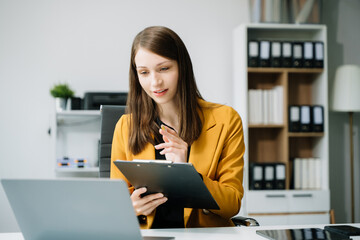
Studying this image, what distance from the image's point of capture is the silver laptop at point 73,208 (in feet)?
2.35

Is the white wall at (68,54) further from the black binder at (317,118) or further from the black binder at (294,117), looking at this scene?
the black binder at (317,118)

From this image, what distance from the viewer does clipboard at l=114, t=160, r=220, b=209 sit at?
0.90 m

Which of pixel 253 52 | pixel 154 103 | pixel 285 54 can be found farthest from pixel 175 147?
pixel 285 54

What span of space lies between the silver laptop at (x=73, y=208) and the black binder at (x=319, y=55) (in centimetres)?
262

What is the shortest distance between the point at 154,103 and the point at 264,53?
172cm

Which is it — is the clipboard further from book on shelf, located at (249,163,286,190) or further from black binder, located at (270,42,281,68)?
black binder, located at (270,42,281,68)

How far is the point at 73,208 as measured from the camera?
0.75 metres

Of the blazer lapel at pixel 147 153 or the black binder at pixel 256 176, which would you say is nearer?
the blazer lapel at pixel 147 153

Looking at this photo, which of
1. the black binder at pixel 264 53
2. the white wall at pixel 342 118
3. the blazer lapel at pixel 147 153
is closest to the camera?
the blazer lapel at pixel 147 153

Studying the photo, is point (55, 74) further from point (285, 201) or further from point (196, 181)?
point (196, 181)

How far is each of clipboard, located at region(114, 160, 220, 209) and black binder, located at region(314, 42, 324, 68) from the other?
2.30 m

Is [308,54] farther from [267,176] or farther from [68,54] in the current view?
[68,54]

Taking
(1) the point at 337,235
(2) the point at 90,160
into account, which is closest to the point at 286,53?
(2) the point at 90,160

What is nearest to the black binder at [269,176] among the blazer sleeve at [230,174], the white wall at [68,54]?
the white wall at [68,54]
